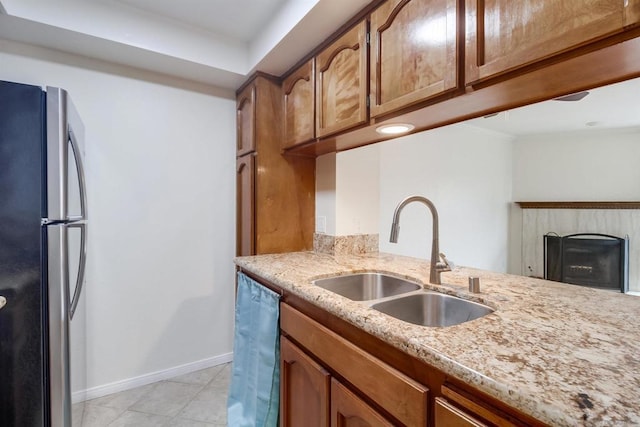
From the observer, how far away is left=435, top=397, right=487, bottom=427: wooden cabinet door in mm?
592

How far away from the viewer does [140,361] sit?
207 cm

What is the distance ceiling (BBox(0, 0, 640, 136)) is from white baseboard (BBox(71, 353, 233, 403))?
1.99 m

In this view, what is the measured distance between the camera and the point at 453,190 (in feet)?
11.4

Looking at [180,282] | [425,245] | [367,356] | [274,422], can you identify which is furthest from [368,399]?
[425,245]

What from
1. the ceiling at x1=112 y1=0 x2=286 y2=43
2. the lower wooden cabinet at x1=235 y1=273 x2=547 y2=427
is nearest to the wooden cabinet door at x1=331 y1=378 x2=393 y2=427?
the lower wooden cabinet at x1=235 y1=273 x2=547 y2=427

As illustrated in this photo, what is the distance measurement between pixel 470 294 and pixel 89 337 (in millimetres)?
2240

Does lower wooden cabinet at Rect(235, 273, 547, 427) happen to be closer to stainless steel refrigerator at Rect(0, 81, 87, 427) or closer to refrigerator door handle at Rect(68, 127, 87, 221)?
stainless steel refrigerator at Rect(0, 81, 87, 427)

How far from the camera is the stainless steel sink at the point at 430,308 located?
107 cm

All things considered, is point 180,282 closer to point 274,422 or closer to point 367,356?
point 274,422

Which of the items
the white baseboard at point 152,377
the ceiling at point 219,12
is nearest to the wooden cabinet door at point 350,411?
the white baseboard at point 152,377

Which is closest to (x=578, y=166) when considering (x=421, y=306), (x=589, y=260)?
(x=589, y=260)

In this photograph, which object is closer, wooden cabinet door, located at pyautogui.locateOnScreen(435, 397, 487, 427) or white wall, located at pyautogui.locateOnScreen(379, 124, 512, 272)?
wooden cabinet door, located at pyautogui.locateOnScreen(435, 397, 487, 427)

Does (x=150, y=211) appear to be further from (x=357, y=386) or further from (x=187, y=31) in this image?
(x=357, y=386)

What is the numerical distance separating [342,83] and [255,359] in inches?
57.7
